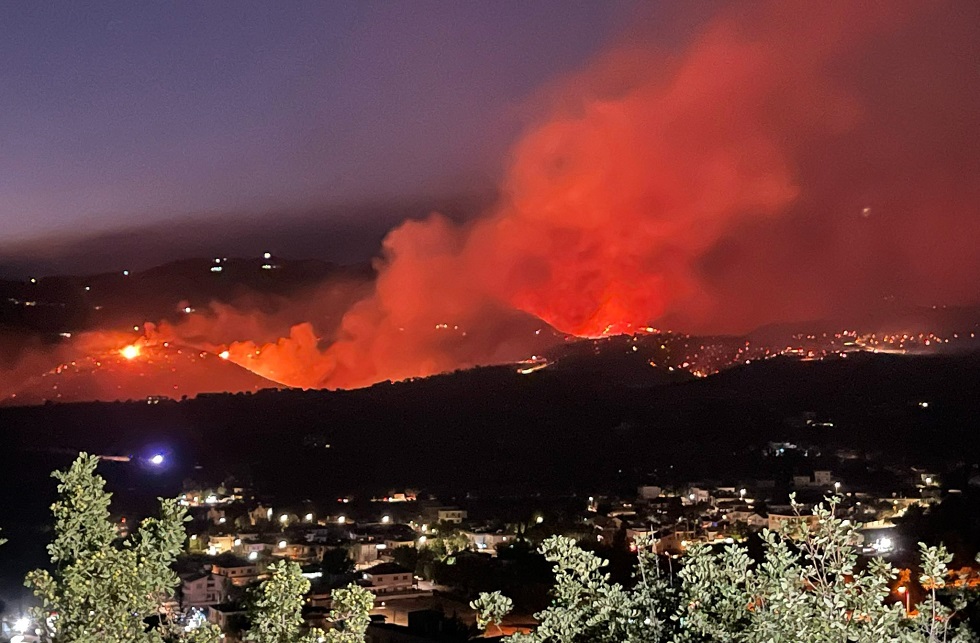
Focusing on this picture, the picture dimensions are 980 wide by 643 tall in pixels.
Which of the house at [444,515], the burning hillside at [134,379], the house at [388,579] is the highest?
the burning hillside at [134,379]

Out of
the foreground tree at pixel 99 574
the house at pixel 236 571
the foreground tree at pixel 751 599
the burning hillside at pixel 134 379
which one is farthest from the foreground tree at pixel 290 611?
the burning hillside at pixel 134 379

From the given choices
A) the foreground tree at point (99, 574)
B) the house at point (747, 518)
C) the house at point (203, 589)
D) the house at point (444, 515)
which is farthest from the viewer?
the house at point (444, 515)

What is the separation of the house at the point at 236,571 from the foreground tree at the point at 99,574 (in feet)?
60.1

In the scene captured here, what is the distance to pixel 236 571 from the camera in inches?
970

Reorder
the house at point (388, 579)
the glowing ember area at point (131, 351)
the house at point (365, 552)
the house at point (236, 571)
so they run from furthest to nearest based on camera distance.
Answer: the glowing ember area at point (131, 351) < the house at point (365, 552) < the house at point (388, 579) < the house at point (236, 571)

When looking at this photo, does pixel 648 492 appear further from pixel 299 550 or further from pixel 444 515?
→ pixel 299 550

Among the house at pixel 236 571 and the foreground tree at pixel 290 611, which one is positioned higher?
the foreground tree at pixel 290 611

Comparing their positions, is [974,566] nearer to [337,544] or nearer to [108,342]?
[337,544]

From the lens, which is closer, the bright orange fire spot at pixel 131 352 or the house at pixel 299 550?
the house at pixel 299 550

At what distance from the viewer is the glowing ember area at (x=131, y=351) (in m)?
76.2

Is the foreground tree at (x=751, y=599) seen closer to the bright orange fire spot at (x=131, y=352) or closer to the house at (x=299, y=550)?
the house at (x=299, y=550)

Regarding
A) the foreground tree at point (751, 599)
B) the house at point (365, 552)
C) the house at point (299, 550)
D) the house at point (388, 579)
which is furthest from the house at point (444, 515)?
the foreground tree at point (751, 599)

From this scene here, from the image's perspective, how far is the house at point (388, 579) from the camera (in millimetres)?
24180

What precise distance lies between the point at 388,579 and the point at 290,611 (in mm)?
20046
